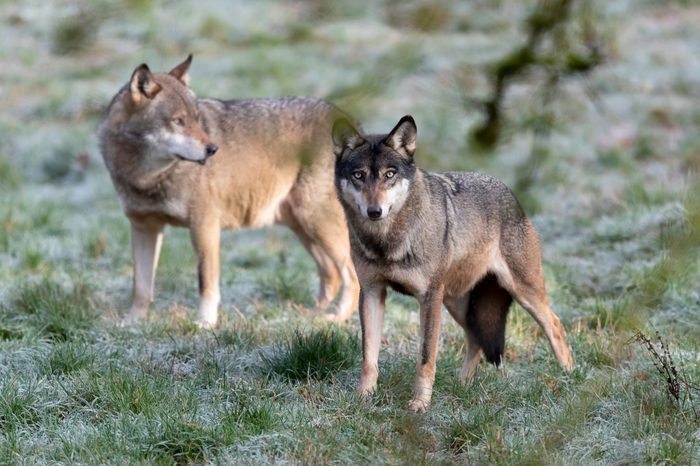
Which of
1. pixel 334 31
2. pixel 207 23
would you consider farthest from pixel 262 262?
pixel 334 31

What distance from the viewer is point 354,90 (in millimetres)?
1952

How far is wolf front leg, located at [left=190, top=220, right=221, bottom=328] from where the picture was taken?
809cm

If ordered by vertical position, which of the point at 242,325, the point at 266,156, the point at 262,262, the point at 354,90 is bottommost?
the point at 262,262

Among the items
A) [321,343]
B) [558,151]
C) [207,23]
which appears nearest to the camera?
[207,23]

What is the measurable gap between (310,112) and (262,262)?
2.90m

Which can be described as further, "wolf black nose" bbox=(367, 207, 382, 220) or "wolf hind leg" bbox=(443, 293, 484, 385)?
"wolf hind leg" bbox=(443, 293, 484, 385)

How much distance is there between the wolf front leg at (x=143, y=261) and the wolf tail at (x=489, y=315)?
2909mm

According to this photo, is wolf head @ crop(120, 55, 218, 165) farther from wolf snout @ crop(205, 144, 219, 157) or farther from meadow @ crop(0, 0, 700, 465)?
meadow @ crop(0, 0, 700, 465)

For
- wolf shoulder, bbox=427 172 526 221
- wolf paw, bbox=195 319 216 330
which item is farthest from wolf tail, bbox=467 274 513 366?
wolf paw, bbox=195 319 216 330

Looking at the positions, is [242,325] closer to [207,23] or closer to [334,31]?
[207,23]

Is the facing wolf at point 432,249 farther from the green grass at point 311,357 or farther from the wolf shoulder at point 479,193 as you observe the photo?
the green grass at point 311,357

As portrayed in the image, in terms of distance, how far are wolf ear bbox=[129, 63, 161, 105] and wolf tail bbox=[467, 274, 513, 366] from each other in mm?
3201

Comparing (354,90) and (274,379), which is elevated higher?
(354,90)

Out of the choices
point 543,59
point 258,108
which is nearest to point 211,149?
point 258,108
